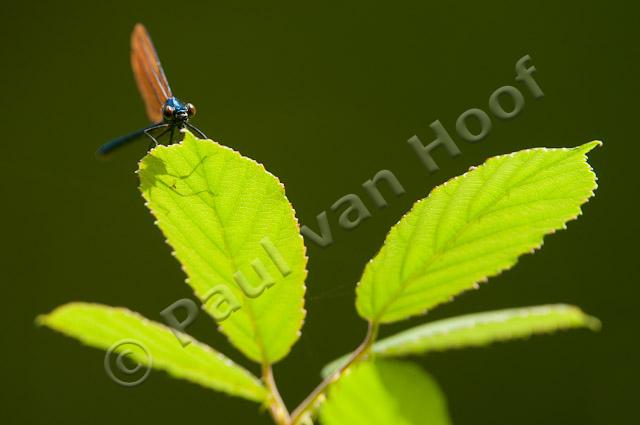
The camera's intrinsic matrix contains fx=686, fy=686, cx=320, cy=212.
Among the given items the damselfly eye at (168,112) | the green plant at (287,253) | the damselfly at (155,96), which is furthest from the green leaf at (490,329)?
the damselfly eye at (168,112)

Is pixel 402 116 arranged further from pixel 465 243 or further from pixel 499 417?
pixel 465 243

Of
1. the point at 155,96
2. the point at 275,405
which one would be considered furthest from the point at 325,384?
the point at 155,96

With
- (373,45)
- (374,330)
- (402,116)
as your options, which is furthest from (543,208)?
(373,45)

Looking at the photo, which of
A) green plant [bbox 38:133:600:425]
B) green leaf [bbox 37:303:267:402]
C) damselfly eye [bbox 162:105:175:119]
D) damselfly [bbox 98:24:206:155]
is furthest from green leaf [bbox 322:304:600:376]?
damselfly eye [bbox 162:105:175:119]

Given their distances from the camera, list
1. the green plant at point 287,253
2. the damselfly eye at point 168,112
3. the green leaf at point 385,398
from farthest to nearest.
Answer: the damselfly eye at point 168,112 → the green plant at point 287,253 → the green leaf at point 385,398

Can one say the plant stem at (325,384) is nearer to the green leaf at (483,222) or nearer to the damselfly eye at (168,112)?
the green leaf at (483,222)

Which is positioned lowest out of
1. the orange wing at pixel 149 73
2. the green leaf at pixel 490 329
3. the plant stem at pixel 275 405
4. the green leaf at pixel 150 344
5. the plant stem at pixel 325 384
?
the green leaf at pixel 490 329
